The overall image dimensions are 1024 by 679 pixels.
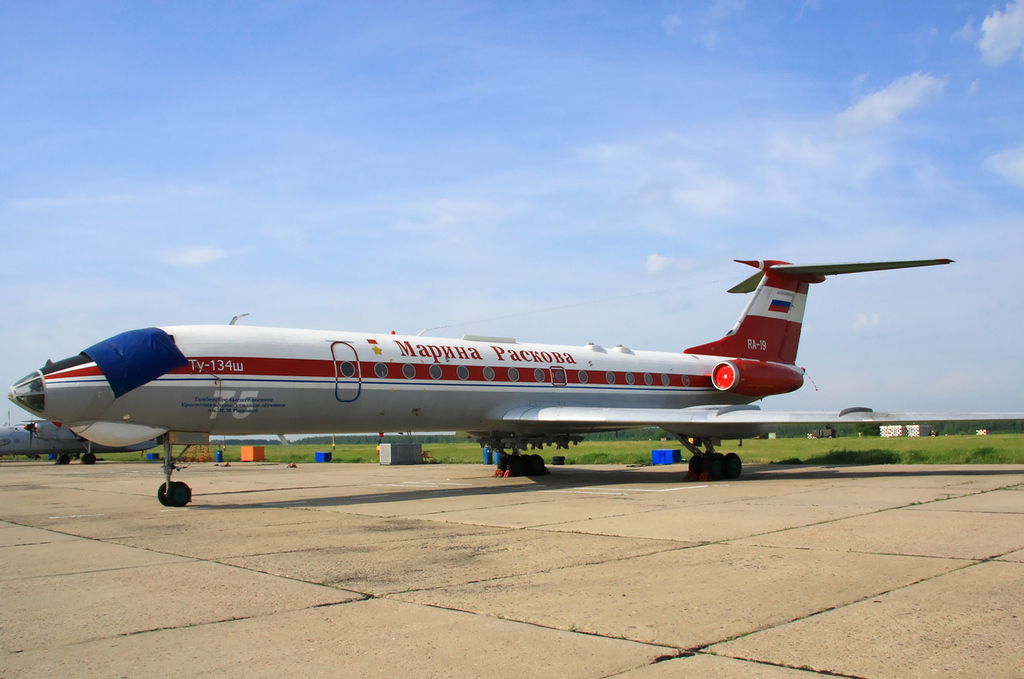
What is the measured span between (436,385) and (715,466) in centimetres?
679

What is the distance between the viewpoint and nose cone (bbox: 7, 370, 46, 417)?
12.4 m

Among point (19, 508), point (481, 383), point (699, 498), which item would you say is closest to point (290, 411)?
point (481, 383)

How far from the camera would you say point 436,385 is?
1648 centimetres

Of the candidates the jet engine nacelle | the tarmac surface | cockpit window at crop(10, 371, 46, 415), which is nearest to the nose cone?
cockpit window at crop(10, 371, 46, 415)

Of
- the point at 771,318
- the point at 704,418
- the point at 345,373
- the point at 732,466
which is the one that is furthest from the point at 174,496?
the point at 771,318

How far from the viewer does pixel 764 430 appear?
1702 cm

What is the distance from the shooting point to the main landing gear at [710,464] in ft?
57.4

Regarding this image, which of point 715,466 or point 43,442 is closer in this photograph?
point 715,466

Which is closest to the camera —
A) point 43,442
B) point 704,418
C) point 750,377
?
point 704,418

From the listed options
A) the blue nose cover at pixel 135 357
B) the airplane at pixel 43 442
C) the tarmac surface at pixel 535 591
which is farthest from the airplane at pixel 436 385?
the airplane at pixel 43 442

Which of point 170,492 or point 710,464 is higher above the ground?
point 710,464

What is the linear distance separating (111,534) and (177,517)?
1975 millimetres

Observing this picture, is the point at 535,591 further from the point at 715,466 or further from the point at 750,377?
the point at 750,377

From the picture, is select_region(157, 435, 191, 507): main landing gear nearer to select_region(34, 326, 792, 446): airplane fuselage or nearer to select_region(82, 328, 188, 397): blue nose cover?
select_region(34, 326, 792, 446): airplane fuselage
